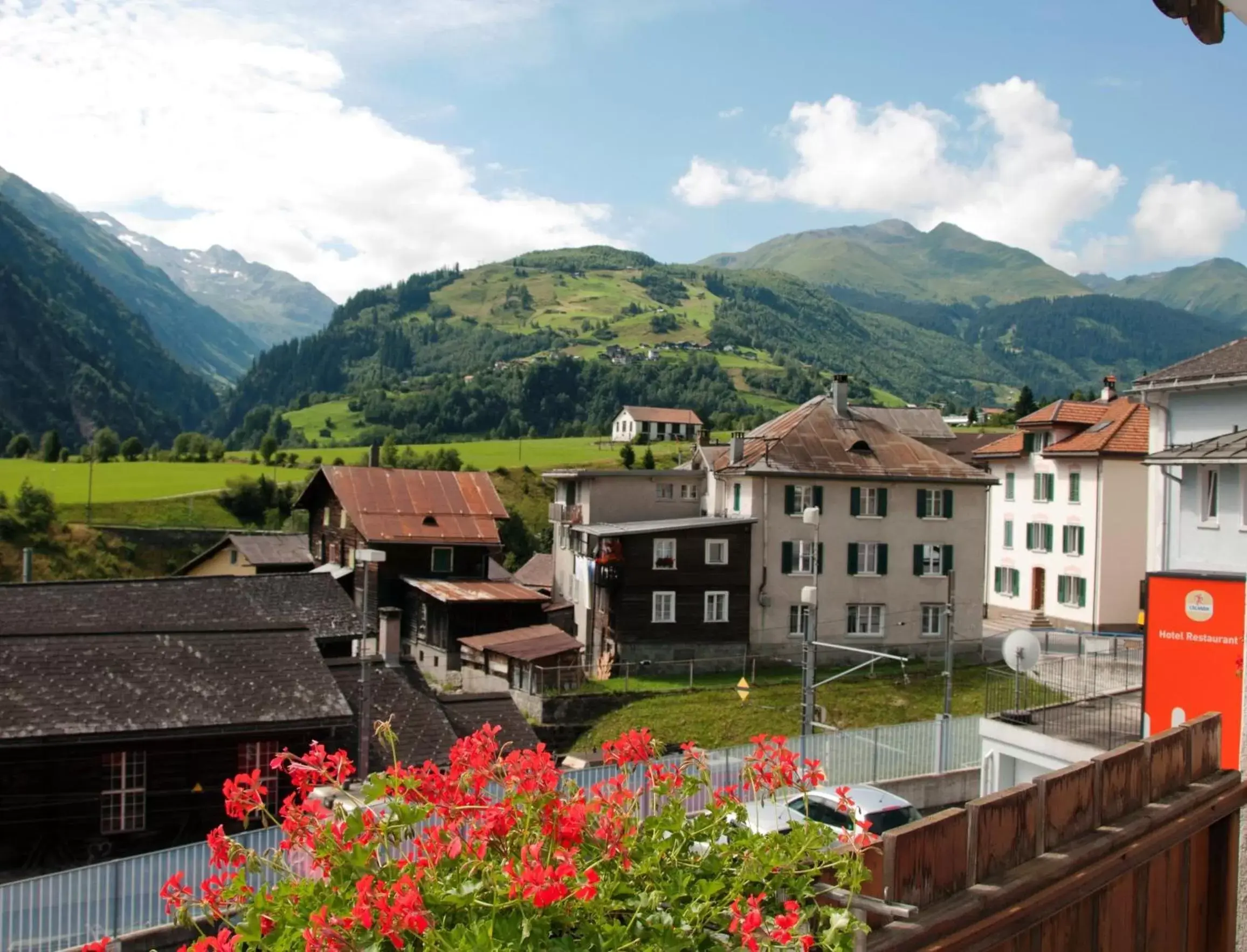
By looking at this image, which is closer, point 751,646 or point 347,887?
point 347,887

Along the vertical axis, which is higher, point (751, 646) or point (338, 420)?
point (338, 420)

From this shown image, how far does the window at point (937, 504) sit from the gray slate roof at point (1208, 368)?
75.2ft

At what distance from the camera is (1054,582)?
50.9m

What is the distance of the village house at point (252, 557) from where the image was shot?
182ft

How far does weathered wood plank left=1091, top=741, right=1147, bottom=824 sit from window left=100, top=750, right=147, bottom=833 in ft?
68.3

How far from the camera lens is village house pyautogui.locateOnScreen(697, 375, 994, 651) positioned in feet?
147

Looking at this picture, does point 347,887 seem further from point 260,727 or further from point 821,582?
point 821,582

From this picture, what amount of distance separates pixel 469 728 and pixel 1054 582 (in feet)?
108

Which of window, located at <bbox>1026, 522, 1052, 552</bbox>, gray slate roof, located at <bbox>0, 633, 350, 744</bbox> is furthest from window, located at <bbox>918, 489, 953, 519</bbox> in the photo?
gray slate roof, located at <bbox>0, 633, 350, 744</bbox>

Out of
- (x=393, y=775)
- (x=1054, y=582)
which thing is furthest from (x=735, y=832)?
Answer: (x=1054, y=582)

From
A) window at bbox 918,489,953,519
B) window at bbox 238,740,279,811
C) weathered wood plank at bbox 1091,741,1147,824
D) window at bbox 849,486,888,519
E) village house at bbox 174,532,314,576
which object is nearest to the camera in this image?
weathered wood plank at bbox 1091,741,1147,824

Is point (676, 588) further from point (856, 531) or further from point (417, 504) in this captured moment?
point (417, 504)

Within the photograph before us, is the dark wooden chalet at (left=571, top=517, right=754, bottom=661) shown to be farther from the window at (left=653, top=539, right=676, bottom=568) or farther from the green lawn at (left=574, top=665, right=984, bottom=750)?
the green lawn at (left=574, top=665, right=984, bottom=750)

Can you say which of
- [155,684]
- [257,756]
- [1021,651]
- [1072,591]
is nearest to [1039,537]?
[1072,591]
